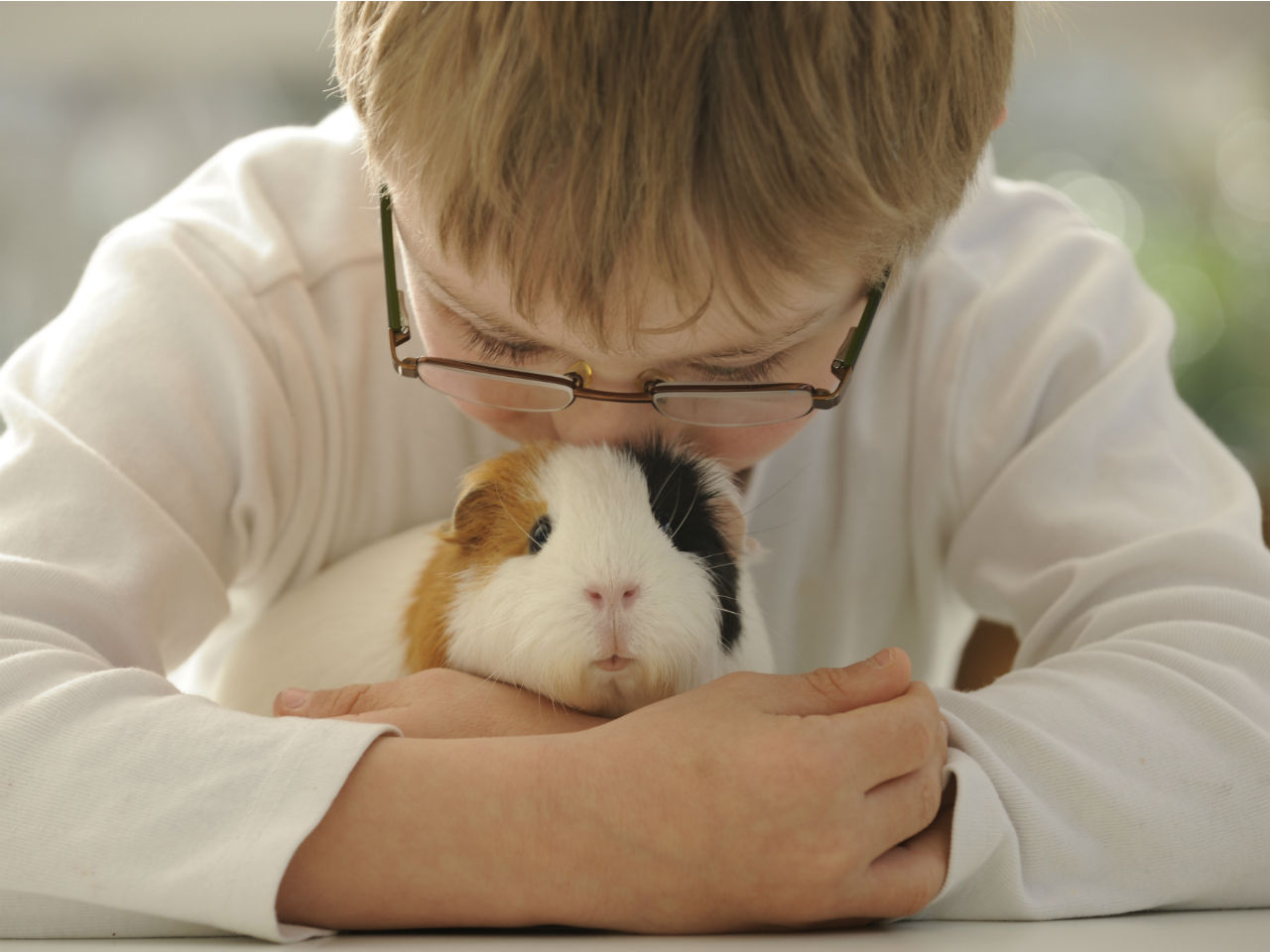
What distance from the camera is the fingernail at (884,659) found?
0.83 metres

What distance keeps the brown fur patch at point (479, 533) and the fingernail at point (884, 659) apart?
0.97 ft

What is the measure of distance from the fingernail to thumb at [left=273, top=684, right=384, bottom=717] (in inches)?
15.6

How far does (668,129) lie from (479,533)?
40 centimetres

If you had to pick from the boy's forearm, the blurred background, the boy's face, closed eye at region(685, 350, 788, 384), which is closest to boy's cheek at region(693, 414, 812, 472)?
the boy's face

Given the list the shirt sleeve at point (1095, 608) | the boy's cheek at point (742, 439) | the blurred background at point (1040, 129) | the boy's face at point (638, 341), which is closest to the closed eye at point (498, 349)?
the boy's face at point (638, 341)

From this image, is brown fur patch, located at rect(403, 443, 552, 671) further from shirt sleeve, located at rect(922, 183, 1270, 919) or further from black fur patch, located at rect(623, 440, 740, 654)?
shirt sleeve, located at rect(922, 183, 1270, 919)

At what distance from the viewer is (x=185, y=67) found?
2.40 m

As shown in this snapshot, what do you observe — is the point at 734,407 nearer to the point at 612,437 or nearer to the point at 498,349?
the point at 612,437

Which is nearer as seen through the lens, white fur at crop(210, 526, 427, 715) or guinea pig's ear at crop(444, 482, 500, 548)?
guinea pig's ear at crop(444, 482, 500, 548)

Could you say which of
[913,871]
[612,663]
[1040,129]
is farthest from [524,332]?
[1040,129]

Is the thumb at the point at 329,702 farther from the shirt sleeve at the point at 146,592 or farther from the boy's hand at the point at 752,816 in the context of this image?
the boy's hand at the point at 752,816

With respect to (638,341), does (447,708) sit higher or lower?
lower

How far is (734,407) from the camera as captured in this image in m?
1.00

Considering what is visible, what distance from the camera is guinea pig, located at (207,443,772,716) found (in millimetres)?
825
